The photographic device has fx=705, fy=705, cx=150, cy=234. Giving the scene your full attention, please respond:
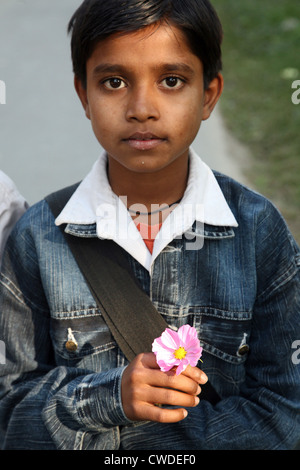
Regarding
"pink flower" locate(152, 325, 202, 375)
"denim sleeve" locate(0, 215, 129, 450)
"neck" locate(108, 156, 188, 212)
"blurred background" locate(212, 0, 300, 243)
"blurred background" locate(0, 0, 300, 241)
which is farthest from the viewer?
"blurred background" locate(0, 0, 300, 241)

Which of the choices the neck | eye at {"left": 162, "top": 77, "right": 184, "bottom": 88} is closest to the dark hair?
eye at {"left": 162, "top": 77, "right": 184, "bottom": 88}

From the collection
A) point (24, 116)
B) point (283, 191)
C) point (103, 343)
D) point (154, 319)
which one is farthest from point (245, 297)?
point (24, 116)

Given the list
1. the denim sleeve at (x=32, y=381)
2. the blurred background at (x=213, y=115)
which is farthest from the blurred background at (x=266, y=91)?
the denim sleeve at (x=32, y=381)

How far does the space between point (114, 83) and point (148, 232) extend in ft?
1.64

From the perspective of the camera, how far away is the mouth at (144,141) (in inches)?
79.8

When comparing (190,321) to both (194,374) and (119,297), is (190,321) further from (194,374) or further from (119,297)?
(194,374)

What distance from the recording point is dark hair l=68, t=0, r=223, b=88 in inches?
79.2

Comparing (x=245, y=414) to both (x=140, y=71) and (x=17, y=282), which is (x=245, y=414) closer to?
(x=17, y=282)

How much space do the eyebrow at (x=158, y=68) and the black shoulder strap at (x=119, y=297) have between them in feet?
1.59

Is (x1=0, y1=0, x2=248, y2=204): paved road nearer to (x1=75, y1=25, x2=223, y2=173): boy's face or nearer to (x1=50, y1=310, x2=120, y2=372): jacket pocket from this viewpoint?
(x1=50, y1=310, x2=120, y2=372): jacket pocket

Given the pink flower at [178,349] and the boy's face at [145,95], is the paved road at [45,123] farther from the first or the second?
the pink flower at [178,349]

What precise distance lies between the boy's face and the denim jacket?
1.00 ft

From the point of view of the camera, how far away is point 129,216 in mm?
2250

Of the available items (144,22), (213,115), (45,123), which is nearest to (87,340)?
(144,22)
